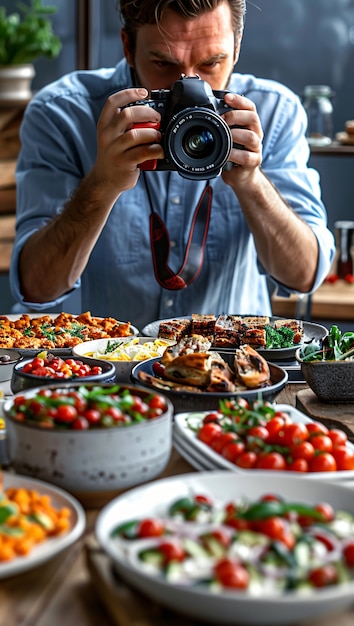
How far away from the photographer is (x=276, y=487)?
92 cm

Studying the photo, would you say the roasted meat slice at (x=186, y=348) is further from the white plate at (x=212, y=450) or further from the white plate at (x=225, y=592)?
the white plate at (x=225, y=592)

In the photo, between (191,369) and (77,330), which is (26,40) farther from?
(191,369)

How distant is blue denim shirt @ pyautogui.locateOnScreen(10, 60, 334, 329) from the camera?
2371 millimetres

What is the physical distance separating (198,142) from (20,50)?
1996 mm

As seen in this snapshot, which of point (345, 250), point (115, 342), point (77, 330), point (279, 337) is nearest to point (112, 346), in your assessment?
point (115, 342)

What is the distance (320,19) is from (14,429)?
10.3ft

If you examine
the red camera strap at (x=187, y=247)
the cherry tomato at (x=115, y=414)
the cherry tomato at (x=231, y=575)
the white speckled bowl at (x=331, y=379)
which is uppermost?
the cherry tomato at (x=231, y=575)

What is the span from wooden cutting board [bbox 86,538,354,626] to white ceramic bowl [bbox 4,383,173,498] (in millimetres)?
166

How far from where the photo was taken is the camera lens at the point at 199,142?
5.62ft

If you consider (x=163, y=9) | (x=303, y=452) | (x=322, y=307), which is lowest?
(x=322, y=307)

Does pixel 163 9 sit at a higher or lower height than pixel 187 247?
higher

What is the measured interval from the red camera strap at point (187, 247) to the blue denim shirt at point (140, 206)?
57 millimetres

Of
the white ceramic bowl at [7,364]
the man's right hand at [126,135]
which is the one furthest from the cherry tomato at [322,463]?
the man's right hand at [126,135]

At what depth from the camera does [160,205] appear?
241 cm
